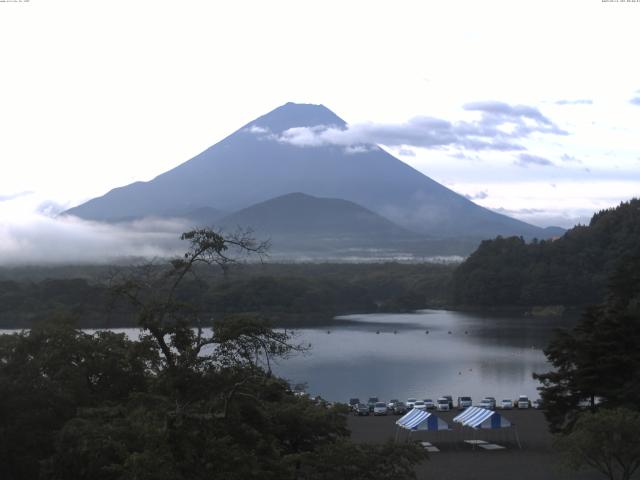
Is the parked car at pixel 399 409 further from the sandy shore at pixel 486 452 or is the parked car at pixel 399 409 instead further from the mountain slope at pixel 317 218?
the mountain slope at pixel 317 218

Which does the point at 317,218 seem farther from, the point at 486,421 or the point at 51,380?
the point at 51,380

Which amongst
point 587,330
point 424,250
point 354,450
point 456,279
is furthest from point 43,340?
point 424,250

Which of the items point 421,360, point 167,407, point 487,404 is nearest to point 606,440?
point 167,407

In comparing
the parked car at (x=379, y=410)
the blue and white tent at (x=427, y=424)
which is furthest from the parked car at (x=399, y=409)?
the blue and white tent at (x=427, y=424)

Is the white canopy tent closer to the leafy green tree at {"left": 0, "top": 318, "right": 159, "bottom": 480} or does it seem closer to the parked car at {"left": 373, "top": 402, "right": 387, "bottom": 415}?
the parked car at {"left": 373, "top": 402, "right": 387, "bottom": 415}

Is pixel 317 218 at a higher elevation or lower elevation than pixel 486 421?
higher

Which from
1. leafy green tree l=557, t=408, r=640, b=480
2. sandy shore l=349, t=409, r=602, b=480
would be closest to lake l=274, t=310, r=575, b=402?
sandy shore l=349, t=409, r=602, b=480
